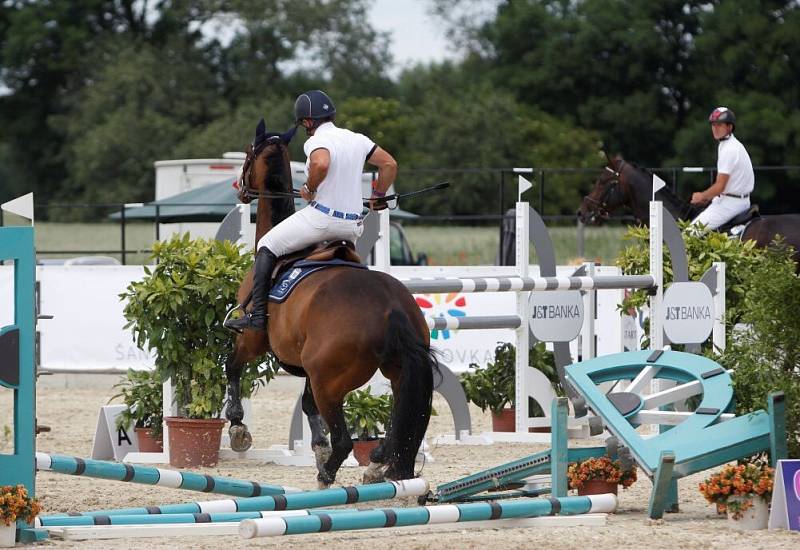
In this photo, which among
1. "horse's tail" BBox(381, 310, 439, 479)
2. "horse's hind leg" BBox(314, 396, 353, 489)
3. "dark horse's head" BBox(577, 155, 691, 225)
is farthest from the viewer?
"dark horse's head" BBox(577, 155, 691, 225)

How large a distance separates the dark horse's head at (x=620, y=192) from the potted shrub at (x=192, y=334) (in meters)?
5.03

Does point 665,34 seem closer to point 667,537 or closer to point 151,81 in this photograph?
point 151,81

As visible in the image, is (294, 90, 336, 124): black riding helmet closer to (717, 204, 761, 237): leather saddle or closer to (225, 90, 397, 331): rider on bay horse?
(225, 90, 397, 331): rider on bay horse

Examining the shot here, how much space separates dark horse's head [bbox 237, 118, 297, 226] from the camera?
7.79 m

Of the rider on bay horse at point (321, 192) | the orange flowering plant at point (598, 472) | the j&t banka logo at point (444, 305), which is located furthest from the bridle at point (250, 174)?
the j&t banka logo at point (444, 305)

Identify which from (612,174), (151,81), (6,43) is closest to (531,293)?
(612,174)

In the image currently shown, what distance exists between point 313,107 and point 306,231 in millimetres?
663

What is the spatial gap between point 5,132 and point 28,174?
1536 mm

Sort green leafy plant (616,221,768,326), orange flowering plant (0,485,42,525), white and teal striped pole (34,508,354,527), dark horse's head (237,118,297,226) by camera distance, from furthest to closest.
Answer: green leafy plant (616,221,768,326) → dark horse's head (237,118,297,226) → white and teal striped pole (34,508,354,527) → orange flowering plant (0,485,42,525)

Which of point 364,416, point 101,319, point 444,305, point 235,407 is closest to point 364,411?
point 364,416

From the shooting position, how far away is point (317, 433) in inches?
286

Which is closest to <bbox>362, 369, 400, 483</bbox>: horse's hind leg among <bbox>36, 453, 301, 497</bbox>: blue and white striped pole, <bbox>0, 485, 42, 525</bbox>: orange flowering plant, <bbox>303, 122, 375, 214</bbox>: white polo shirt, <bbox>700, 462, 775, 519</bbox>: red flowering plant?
<bbox>36, 453, 301, 497</bbox>: blue and white striped pole

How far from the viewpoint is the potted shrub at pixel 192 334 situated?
843 cm

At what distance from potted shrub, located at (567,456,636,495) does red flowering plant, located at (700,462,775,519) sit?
57 cm
